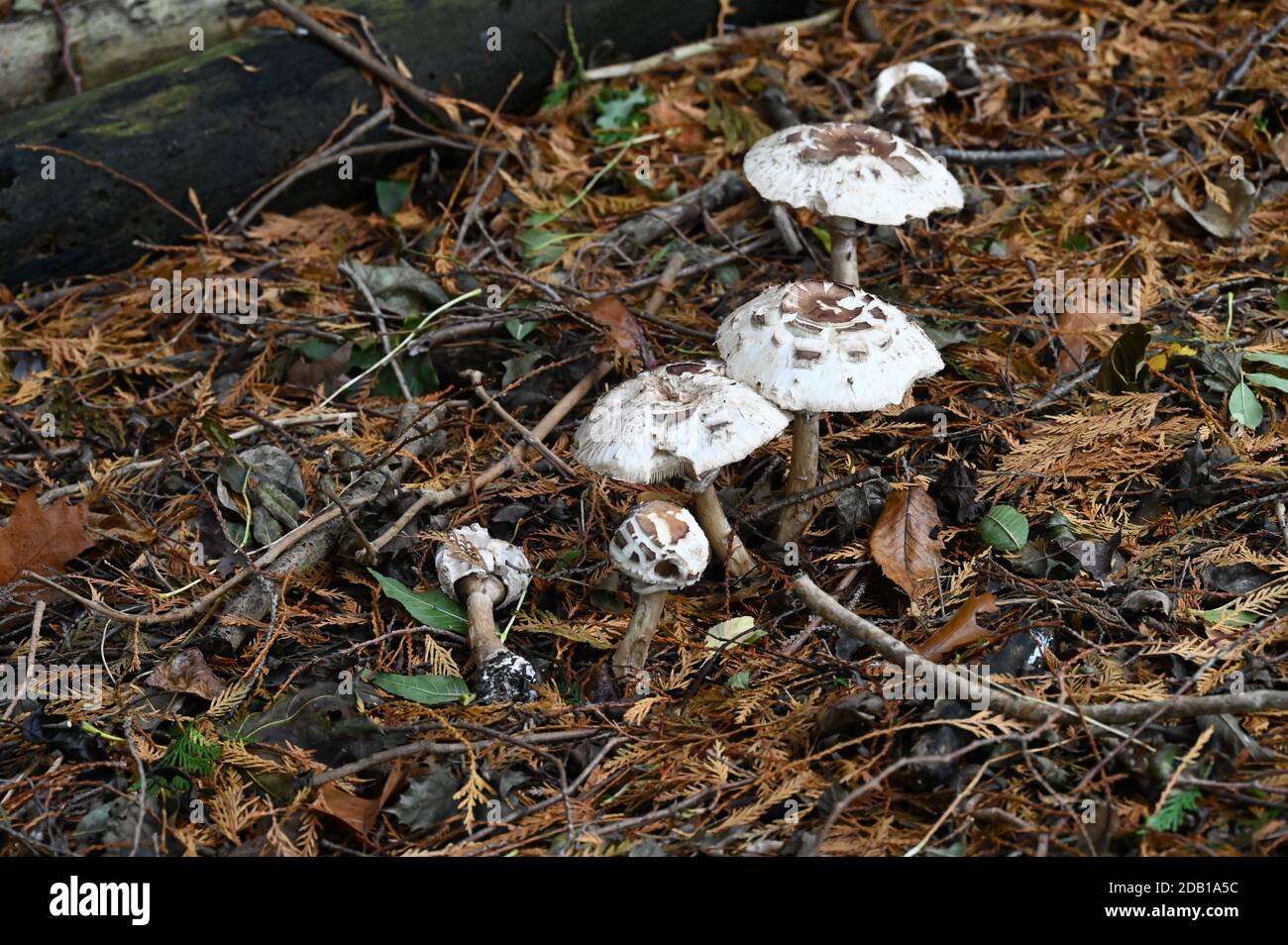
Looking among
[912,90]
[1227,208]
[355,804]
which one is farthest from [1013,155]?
[355,804]

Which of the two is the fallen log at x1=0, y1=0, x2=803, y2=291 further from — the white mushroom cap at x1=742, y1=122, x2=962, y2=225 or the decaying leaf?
the decaying leaf

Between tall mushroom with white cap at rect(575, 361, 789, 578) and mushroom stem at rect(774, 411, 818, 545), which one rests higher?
tall mushroom with white cap at rect(575, 361, 789, 578)

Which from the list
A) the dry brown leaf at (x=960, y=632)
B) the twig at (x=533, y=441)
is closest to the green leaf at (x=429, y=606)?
the twig at (x=533, y=441)

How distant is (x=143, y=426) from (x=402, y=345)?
1.12 metres

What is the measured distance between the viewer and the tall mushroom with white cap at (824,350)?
11.1 ft

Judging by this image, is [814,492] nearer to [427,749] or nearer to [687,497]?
[687,497]

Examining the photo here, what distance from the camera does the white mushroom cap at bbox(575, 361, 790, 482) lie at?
3314mm

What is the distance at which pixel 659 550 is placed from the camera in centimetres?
331

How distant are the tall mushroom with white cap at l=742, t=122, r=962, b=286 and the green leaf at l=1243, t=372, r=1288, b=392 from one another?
125cm

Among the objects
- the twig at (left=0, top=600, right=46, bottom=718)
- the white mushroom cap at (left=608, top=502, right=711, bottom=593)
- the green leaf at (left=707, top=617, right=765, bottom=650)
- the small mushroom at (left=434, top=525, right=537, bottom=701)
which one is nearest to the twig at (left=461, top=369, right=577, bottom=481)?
the small mushroom at (left=434, top=525, right=537, bottom=701)

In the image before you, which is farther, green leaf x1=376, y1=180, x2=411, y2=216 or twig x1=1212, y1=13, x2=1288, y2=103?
green leaf x1=376, y1=180, x2=411, y2=216

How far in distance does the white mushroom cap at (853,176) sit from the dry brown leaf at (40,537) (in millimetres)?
2719

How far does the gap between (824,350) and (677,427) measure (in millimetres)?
514
